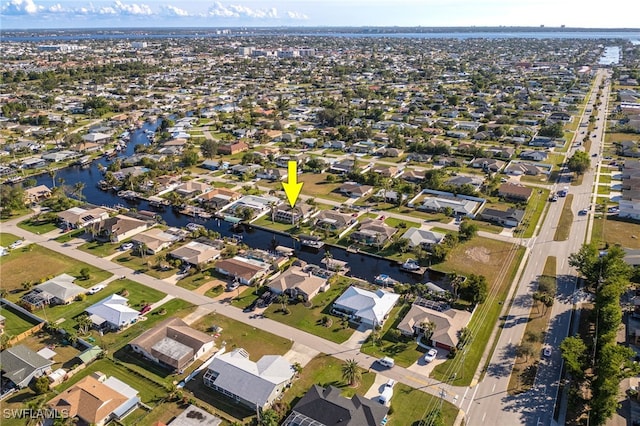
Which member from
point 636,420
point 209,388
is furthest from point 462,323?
point 209,388

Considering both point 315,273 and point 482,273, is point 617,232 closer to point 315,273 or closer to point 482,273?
point 482,273

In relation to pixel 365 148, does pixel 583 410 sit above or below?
below

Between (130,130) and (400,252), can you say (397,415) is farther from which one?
(130,130)

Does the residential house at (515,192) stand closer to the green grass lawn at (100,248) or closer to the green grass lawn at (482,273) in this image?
the green grass lawn at (482,273)

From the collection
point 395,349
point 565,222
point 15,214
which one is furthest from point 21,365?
point 565,222

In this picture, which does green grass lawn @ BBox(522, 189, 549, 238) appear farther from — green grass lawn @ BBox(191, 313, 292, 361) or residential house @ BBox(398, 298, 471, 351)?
green grass lawn @ BBox(191, 313, 292, 361)
